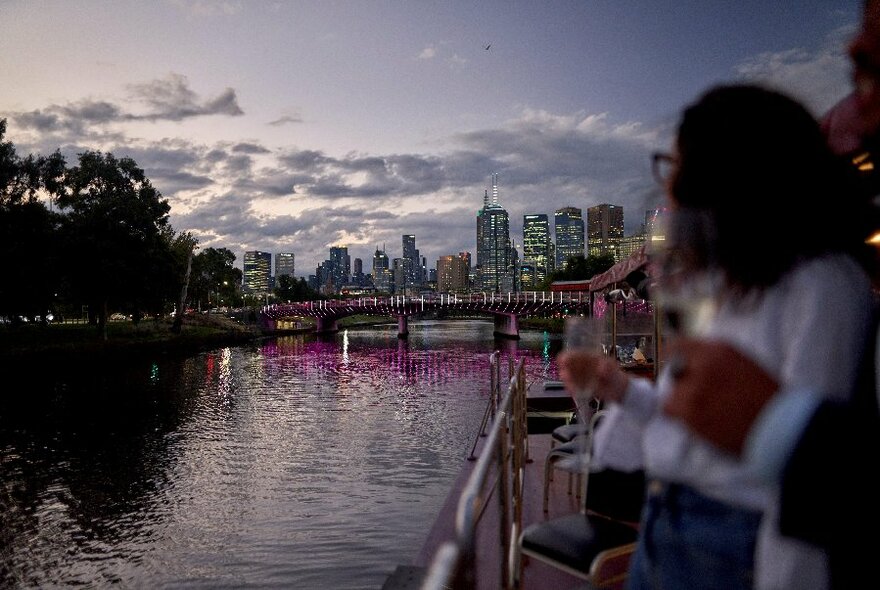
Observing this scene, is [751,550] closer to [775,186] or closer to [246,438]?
[775,186]

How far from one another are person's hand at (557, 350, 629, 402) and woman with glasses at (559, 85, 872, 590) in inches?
0.4

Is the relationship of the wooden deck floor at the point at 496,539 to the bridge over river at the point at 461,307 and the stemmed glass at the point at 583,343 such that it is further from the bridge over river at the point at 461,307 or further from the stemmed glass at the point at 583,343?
the bridge over river at the point at 461,307

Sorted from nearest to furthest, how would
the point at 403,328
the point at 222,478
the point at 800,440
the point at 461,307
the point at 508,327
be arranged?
the point at 800,440 → the point at 222,478 → the point at 461,307 → the point at 508,327 → the point at 403,328

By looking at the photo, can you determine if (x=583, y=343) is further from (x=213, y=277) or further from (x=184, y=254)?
(x=213, y=277)

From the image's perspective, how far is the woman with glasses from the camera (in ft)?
3.54

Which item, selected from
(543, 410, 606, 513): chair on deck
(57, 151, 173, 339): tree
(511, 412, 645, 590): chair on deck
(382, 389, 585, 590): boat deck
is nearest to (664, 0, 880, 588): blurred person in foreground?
(543, 410, 606, 513): chair on deck

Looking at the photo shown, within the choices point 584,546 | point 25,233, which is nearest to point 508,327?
point 25,233

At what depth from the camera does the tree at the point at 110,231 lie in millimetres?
36188

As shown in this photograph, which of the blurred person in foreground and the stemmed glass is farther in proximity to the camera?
the stemmed glass

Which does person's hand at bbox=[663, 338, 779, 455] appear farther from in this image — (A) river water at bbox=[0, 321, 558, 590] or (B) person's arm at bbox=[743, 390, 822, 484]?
(A) river water at bbox=[0, 321, 558, 590]

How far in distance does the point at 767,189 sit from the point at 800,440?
487 millimetres

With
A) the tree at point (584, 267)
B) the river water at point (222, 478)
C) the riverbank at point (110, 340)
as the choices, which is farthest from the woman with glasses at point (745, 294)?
the tree at point (584, 267)

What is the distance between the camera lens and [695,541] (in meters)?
1.25

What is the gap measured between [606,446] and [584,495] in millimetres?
2497
